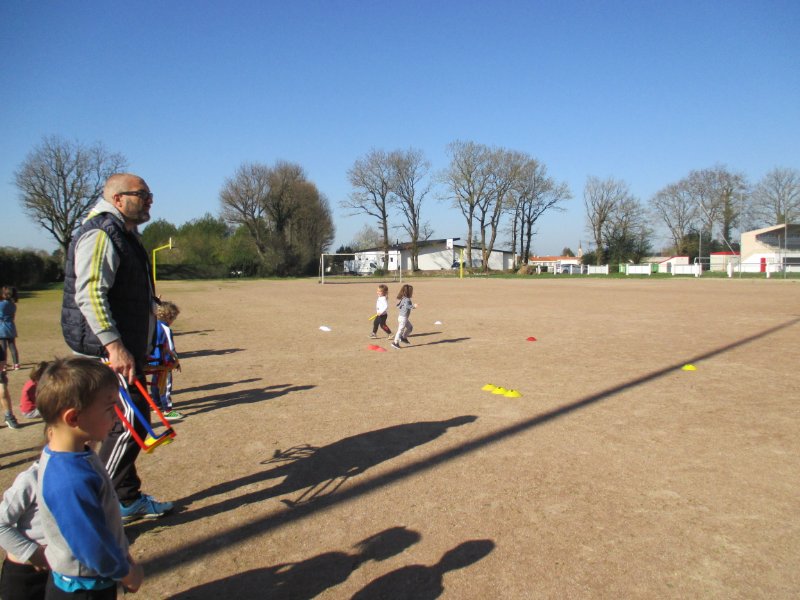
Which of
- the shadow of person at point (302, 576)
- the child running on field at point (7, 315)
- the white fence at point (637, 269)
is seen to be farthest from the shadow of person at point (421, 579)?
the white fence at point (637, 269)

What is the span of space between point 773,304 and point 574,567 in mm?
22611

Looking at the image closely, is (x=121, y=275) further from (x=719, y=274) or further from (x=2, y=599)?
(x=719, y=274)

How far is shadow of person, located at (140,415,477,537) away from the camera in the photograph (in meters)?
3.84

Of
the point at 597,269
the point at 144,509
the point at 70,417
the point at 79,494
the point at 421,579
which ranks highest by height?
the point at 597,269

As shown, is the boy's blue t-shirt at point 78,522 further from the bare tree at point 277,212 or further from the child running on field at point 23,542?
the bare tree at point 277,212

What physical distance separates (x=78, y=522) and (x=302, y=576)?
1433 millimetres

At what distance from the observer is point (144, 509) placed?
358 centimetres

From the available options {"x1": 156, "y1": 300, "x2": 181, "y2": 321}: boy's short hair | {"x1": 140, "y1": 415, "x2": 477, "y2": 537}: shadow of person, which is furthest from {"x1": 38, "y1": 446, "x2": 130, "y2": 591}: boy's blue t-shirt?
{"x1": 156, "y1": 300, "x2": 181, "y2": 321}: boy's short hair

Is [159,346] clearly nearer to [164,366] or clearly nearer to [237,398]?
[164,366]

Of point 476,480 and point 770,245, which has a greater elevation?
point 770,245

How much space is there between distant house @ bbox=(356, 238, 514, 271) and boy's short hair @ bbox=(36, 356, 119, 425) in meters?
77.0

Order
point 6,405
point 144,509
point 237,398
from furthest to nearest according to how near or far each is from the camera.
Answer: point 237,398
point 6,405
point 144,509

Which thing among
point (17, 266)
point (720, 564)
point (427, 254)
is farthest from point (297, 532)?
point (427, 254)

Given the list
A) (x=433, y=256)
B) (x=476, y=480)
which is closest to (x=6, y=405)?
(x=476, y=480)
